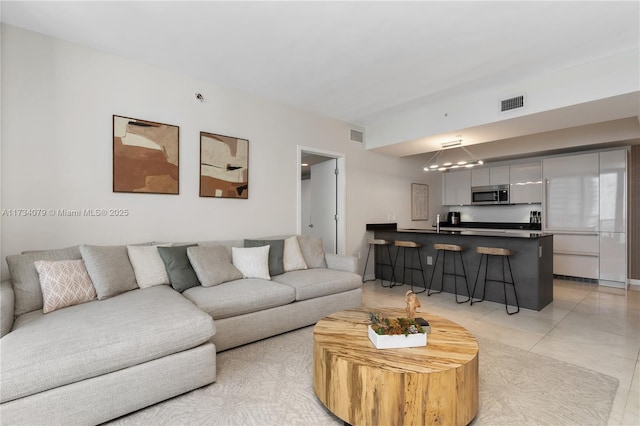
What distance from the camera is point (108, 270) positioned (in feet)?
8.22

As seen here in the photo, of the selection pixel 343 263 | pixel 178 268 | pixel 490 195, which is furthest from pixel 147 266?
pixel 490 195

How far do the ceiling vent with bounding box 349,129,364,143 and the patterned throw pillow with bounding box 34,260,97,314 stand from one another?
4.09m

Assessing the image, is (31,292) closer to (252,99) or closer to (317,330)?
(317,330)

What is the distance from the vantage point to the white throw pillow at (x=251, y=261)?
3.33 m

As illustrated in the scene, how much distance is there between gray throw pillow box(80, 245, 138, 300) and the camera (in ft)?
7.99

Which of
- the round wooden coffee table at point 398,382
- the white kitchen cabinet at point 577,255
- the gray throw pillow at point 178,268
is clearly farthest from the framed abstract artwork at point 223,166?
the white kitchen cabinet at point 577,255

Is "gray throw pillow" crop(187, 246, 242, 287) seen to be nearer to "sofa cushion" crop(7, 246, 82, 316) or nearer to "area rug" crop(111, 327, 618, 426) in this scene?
"area rug" crop(111, 327, 618, 426)

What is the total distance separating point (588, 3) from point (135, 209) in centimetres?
427

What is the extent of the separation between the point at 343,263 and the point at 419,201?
3424 millimetres

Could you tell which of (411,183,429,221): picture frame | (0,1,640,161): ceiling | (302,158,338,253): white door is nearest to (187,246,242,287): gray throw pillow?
(0,1,640,161): ceiling

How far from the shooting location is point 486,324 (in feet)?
11.0

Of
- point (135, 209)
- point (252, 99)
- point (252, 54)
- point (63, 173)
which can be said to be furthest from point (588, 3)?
point (63, 173)

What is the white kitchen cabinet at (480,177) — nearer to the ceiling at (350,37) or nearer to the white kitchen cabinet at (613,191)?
the white kitchen cabinet at (613,191)

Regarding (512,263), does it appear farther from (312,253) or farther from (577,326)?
(312,253)
